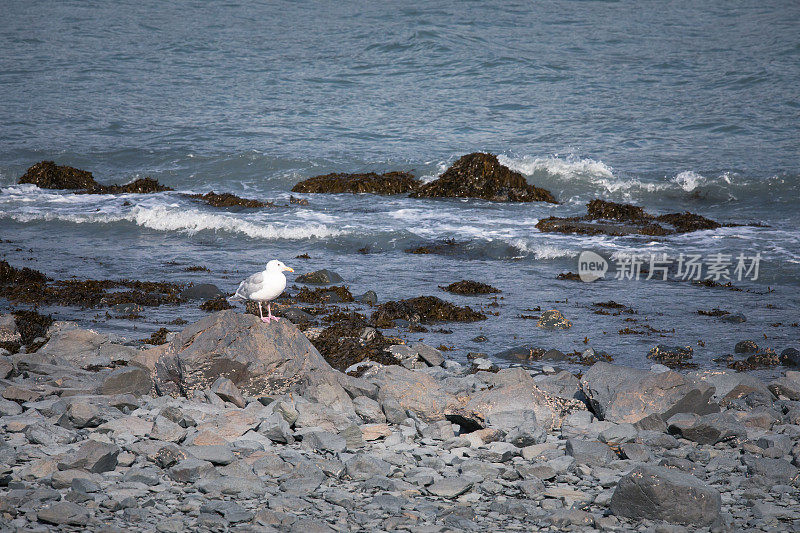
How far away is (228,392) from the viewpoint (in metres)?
6.06

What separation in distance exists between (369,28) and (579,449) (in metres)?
30.9

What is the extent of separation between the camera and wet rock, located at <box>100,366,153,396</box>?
6332mm

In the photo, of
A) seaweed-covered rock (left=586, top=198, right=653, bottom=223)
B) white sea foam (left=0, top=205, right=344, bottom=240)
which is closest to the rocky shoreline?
white sea foam (left=0, top=205, right=344, bottom=240)

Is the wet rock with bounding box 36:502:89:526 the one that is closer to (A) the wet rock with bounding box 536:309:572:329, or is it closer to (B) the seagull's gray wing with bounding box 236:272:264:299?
(B) the seagull's gray wing with bounding box 236:272:264:299

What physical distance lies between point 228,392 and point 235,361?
30cm

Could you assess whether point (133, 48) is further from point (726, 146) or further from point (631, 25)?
point (726, 146)

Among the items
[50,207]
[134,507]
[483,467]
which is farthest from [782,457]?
[50,207]

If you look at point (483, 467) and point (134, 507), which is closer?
point (134, 507)

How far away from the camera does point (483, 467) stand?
4.93 meters

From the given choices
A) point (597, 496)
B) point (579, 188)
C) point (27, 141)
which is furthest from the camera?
point (27, 141)

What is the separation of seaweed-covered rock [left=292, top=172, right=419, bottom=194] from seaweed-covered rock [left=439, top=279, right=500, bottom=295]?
825cm

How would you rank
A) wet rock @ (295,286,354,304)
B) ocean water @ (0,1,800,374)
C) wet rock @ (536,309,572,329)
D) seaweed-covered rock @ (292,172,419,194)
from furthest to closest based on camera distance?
seaweed-covered rock @ (292,172,419,194) → ocean water @ (0,1,800,374) → wet rock @ (295,286,354,304) → wet rock @ (536,309,572,329)

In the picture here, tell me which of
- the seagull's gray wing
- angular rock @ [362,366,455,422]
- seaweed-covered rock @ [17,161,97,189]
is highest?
seaweed-covered rock @ [17,161,97,189]

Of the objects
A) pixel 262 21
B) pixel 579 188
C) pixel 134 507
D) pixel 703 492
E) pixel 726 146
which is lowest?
pixel 134 507
